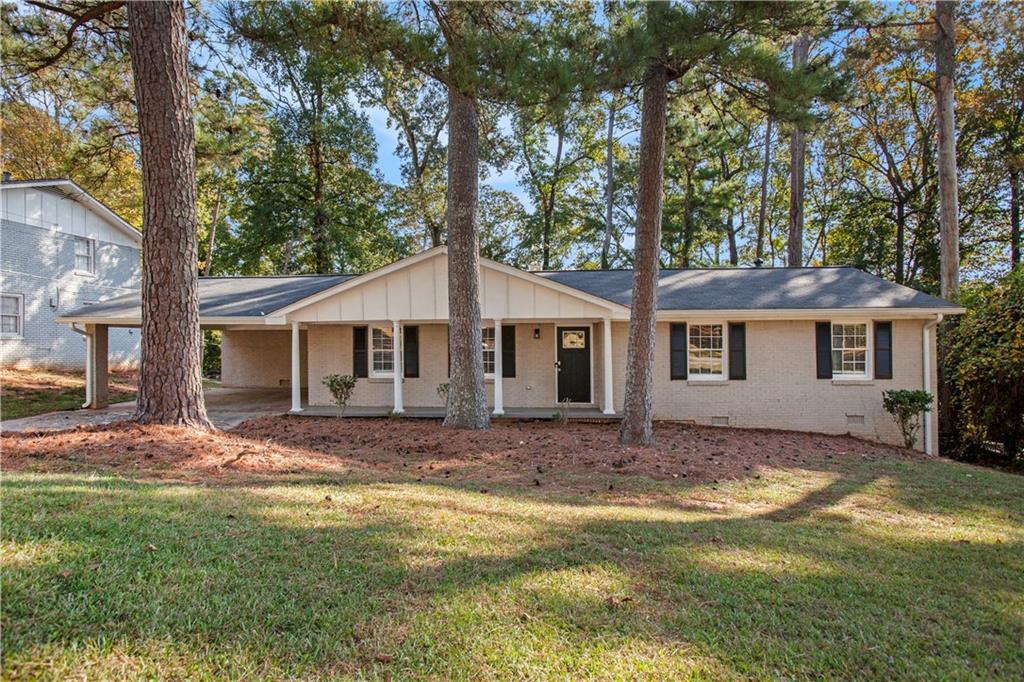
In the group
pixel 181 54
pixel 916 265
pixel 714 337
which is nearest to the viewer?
pixel 181 54

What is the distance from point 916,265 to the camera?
20875mm

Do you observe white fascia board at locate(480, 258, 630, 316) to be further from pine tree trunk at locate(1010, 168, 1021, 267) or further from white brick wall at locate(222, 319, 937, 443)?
pine tree trunk at locate(1010, 168, 1021, 267)

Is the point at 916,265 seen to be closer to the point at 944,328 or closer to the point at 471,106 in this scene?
the point at 944,328

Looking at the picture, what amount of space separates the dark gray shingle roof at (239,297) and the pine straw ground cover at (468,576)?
675 cm

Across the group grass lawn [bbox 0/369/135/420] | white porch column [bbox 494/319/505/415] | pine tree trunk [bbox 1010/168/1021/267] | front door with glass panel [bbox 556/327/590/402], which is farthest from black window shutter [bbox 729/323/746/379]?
grass lawn [bbox 0/369/135/420]

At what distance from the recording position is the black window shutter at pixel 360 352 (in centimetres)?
1303

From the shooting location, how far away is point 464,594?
281 centimetres

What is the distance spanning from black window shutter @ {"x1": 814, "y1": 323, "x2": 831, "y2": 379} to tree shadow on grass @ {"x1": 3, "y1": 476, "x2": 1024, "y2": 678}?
761cm

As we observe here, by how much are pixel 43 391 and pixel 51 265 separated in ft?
→ 18.1

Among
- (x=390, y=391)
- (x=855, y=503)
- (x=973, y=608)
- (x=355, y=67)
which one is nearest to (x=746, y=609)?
(x=973, y=608)

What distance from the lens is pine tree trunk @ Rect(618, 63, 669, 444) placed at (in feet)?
27.6

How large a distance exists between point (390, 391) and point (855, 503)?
999cm

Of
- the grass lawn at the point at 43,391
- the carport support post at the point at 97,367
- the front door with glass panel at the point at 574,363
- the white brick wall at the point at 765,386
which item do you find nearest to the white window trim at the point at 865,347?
the white brick wall at the point at 765,386

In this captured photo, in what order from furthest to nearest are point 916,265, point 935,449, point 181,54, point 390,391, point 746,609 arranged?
point 916,265, point 390,391, point 935,449, point 181,54, point 746,609
